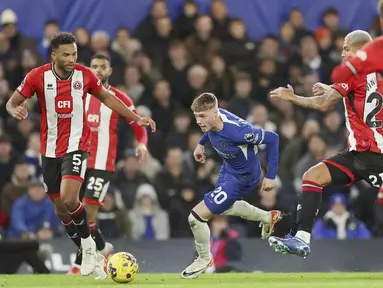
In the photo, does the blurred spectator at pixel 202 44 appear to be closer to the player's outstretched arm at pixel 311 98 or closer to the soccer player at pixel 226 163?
the soccer player at pixel 226 163

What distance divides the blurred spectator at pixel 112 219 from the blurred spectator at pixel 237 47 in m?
3.90

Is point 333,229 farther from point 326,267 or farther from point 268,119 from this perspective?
point 268,119

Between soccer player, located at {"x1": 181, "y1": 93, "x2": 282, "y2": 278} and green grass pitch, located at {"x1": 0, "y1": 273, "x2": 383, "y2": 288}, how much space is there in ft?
1.48

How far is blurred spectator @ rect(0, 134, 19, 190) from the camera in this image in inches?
657

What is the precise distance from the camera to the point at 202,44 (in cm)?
1898

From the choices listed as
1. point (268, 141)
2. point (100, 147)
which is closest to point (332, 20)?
point (100, 147)

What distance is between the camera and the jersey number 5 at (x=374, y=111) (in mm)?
11492

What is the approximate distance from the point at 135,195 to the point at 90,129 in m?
3.50

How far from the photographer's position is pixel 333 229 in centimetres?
Result: 1611

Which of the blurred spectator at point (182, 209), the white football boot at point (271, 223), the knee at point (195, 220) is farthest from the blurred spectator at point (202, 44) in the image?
the knee at point (195, 220)

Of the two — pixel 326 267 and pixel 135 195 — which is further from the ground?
pixel 135 195

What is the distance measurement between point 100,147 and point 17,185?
2.99 m

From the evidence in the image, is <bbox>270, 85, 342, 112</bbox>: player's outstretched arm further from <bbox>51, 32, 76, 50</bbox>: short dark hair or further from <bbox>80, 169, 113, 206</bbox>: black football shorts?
<bbox>80, 169, 113, 206</bbox>: black football shorts

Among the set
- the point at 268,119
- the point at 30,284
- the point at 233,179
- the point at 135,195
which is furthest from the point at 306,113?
the point at 30,284
